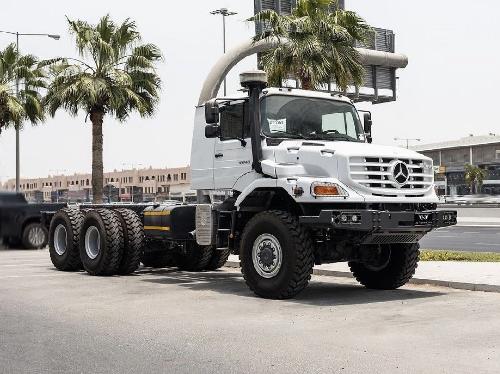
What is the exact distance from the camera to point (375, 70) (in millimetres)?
33844

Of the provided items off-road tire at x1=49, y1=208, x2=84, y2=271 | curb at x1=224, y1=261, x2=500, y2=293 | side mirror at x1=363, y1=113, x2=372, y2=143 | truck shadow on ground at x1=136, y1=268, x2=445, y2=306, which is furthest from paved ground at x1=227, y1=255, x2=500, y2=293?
off-road tire at x1=49, y1=208, x2=84, y2=271

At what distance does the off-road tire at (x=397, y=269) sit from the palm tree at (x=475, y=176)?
10701 centimetres

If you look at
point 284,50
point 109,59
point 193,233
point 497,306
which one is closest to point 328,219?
point 497,306

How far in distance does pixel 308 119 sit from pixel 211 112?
1522 millimetres

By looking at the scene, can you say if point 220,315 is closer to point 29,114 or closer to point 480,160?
point 29,114

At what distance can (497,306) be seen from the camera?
10117 millimetres

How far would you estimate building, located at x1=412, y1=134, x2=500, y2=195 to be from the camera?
11938cm

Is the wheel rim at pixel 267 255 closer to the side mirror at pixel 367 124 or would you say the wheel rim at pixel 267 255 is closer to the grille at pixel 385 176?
the grille at pixel 385 176

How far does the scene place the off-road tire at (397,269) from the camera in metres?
12.2

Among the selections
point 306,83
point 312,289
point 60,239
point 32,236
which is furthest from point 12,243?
point 312,289

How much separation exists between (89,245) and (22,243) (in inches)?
370

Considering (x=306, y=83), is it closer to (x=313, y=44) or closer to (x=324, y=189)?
(x=313, y=44)

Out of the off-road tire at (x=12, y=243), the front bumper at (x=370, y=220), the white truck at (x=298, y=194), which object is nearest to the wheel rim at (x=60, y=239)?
the white truck at (x=298, y=194)

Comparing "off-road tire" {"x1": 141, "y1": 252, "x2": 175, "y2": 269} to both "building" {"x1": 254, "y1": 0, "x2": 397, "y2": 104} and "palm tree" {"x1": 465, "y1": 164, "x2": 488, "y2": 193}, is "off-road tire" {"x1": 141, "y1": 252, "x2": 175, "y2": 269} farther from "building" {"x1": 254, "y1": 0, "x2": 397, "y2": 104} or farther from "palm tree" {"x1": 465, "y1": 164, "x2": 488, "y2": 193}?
"palm tree" {"x1": 465, "y1": 164, "x2": 488, "y2": 193}
